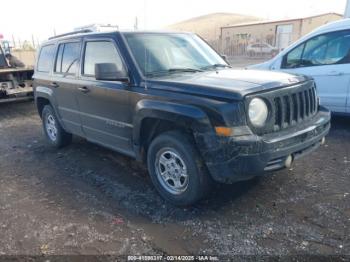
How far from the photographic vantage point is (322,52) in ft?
20.4

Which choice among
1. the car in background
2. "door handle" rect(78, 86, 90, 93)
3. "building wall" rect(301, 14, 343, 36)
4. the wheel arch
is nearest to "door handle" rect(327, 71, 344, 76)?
the wheel arch

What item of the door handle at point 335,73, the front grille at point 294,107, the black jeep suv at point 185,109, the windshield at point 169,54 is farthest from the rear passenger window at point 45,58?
the door handle at point 335,73

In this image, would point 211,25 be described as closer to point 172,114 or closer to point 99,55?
point 99,55

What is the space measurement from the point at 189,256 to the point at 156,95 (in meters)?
1.65

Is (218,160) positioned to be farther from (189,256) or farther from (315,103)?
(315,103)

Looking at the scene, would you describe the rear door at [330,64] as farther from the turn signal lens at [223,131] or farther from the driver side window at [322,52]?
the turn signal lens at [223,131]

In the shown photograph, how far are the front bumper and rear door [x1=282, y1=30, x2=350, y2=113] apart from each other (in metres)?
3.12

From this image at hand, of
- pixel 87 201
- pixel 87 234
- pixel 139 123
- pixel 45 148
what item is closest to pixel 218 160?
pixel 139 123

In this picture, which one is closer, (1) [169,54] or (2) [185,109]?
(2) [185,109]

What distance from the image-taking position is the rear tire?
593 centimetres

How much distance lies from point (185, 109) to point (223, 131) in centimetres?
45

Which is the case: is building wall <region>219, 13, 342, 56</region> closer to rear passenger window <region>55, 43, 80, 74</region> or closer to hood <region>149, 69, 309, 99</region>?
rear passenger window <region>55, 43, 80, 74</region>

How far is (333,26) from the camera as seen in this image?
614cm

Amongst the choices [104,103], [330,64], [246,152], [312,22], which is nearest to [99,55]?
[104,103]
